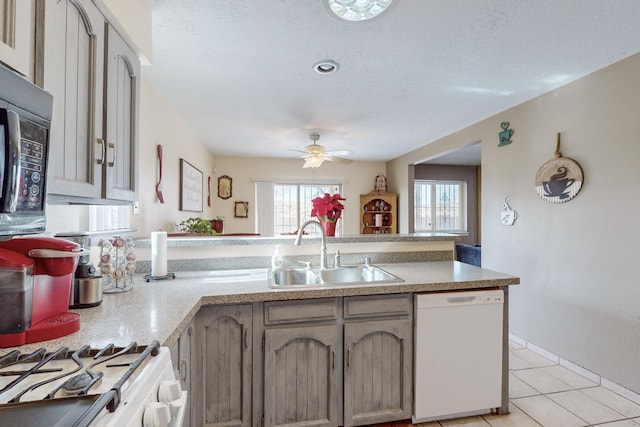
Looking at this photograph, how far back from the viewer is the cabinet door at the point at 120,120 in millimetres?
1257

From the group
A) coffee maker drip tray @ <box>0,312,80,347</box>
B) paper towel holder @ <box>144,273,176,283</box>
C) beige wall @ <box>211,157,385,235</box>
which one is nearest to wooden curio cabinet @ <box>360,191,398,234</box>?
beige wall @ <box>211,157,385,235</box>

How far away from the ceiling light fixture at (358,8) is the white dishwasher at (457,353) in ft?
5.06

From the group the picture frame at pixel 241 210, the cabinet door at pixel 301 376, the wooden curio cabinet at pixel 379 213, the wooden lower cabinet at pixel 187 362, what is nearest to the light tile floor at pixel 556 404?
the cabinet door at pixel 301 376

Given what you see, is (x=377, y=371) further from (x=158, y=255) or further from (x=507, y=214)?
(x=507, y=214)

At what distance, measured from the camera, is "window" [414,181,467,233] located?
21.5 ft

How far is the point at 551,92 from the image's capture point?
2744mm

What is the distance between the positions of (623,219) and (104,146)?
317 centimetres

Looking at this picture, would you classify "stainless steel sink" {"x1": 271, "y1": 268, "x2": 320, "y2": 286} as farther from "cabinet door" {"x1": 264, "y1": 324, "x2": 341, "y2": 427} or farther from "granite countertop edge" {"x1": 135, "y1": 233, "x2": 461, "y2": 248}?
"cabinet door" {"x1": 264, "y1": 324, "x2": 341, "y2": 427}

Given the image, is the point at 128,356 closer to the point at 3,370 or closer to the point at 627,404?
the point at 3,370

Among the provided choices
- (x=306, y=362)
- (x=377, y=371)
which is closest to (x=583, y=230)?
(x=377, y=371)

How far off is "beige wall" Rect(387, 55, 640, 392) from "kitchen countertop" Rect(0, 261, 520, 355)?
1085 millimetres

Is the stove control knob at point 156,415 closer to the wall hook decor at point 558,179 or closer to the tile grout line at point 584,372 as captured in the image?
the tile grout line at point 584,372

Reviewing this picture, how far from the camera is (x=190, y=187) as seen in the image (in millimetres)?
3863

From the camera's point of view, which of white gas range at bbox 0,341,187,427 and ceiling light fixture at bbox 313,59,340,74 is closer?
white gas range at bbox 0,341,187,427
